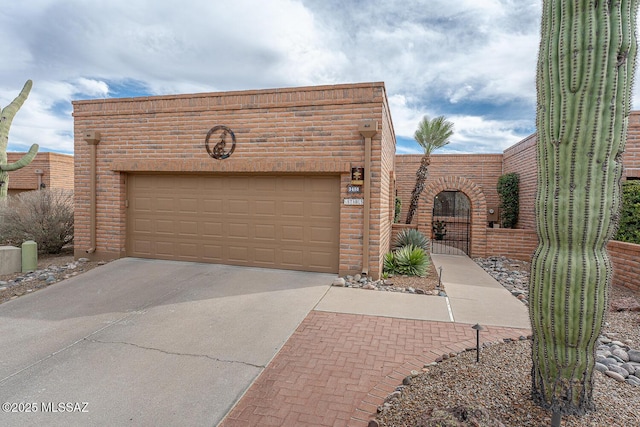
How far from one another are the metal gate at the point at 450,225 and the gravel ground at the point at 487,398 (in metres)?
8.07

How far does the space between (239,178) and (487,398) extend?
5.79 m

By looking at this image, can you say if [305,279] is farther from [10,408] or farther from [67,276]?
[67,276]

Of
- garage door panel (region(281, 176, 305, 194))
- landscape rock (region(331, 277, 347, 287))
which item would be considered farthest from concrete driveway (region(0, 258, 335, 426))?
garage door panel (region(281, 176, 305, 194))

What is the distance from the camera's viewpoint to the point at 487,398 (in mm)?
2574

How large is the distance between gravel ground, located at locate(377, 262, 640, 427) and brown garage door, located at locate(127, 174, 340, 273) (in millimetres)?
3711

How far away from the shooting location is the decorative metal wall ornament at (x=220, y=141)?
6.89 meters

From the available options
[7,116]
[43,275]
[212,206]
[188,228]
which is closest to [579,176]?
[212,206]

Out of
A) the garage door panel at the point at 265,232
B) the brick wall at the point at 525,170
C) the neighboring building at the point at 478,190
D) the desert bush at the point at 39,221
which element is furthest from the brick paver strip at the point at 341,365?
the brick wall at the point at 525,170

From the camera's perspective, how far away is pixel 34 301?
5.27m

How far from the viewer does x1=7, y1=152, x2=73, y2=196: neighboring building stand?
1694 cm

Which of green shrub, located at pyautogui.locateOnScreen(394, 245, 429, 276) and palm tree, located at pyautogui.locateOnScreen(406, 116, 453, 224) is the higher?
palm tree, located at pyautogui.locateOnScreen(406, 116, 453, 224)

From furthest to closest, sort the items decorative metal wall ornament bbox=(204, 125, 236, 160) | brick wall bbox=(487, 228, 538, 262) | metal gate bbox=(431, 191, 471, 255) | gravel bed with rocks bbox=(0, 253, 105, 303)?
1. metal gate bbox=(431, 191, 471, 255)
2. brick wall bbox=(487, 228, 538, 262)
3. decorative metal wall ornament bbox=(204, 125, 236, 160)
4. gravel bed with rocks bbox=(0, 253, 105, 303)

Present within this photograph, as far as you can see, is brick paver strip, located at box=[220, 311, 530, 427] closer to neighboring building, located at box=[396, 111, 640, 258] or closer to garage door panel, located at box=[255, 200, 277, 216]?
garage door panel, located at box=[255, 200, 277, 216]

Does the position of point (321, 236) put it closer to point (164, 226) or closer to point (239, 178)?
point (239, 178)
